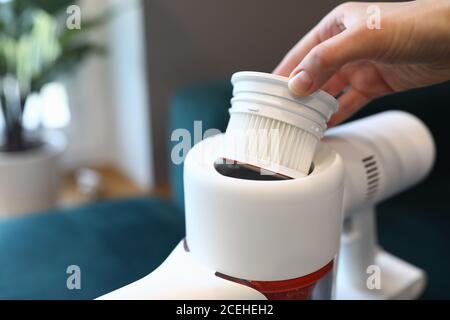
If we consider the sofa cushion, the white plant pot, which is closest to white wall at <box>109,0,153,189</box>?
the white plant pot

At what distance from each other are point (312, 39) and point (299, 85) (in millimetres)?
103

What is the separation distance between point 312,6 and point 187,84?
408 mm

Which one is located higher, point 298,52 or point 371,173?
point 298,52

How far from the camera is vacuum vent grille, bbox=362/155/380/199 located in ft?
1.53

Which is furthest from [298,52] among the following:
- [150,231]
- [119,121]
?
[119,121]

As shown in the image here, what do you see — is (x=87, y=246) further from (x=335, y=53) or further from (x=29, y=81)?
(x=29, y=81)

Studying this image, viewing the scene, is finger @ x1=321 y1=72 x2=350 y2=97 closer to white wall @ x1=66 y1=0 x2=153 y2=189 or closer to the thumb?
the thumb

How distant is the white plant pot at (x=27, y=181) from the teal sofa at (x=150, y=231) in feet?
1.54

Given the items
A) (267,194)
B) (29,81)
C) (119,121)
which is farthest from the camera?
(119,121)

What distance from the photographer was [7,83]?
1.11m

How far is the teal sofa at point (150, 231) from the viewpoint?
1.69 feet

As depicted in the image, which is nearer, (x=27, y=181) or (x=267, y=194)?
(x=267, y=194)

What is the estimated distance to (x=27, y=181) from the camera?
1.15 m
